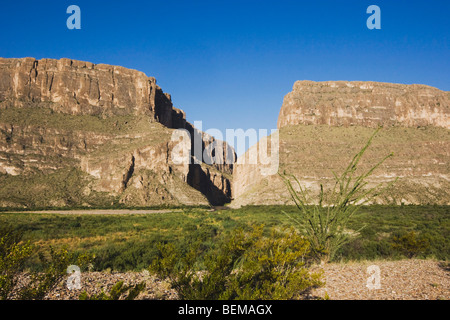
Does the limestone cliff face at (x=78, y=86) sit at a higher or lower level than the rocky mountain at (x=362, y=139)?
higher

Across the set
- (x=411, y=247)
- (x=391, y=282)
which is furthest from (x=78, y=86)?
(x=391, y=282)

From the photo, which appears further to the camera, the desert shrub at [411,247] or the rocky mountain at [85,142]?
the rocky mountain at [85,142]

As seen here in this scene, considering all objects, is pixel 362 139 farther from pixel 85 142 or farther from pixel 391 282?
pixel 391 282

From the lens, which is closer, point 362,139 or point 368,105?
point 362,139

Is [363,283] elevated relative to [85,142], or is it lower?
lower

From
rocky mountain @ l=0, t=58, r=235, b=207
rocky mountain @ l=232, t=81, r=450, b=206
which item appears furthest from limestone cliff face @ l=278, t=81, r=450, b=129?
rocky mountain @ l=0, t=58, r=235, b=207

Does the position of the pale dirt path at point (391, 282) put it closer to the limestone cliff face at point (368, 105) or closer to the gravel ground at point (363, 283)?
the gravel ground at point (363, 283)

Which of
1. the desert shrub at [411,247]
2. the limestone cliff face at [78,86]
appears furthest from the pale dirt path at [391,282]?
the limestone cliff face at [78,86]
